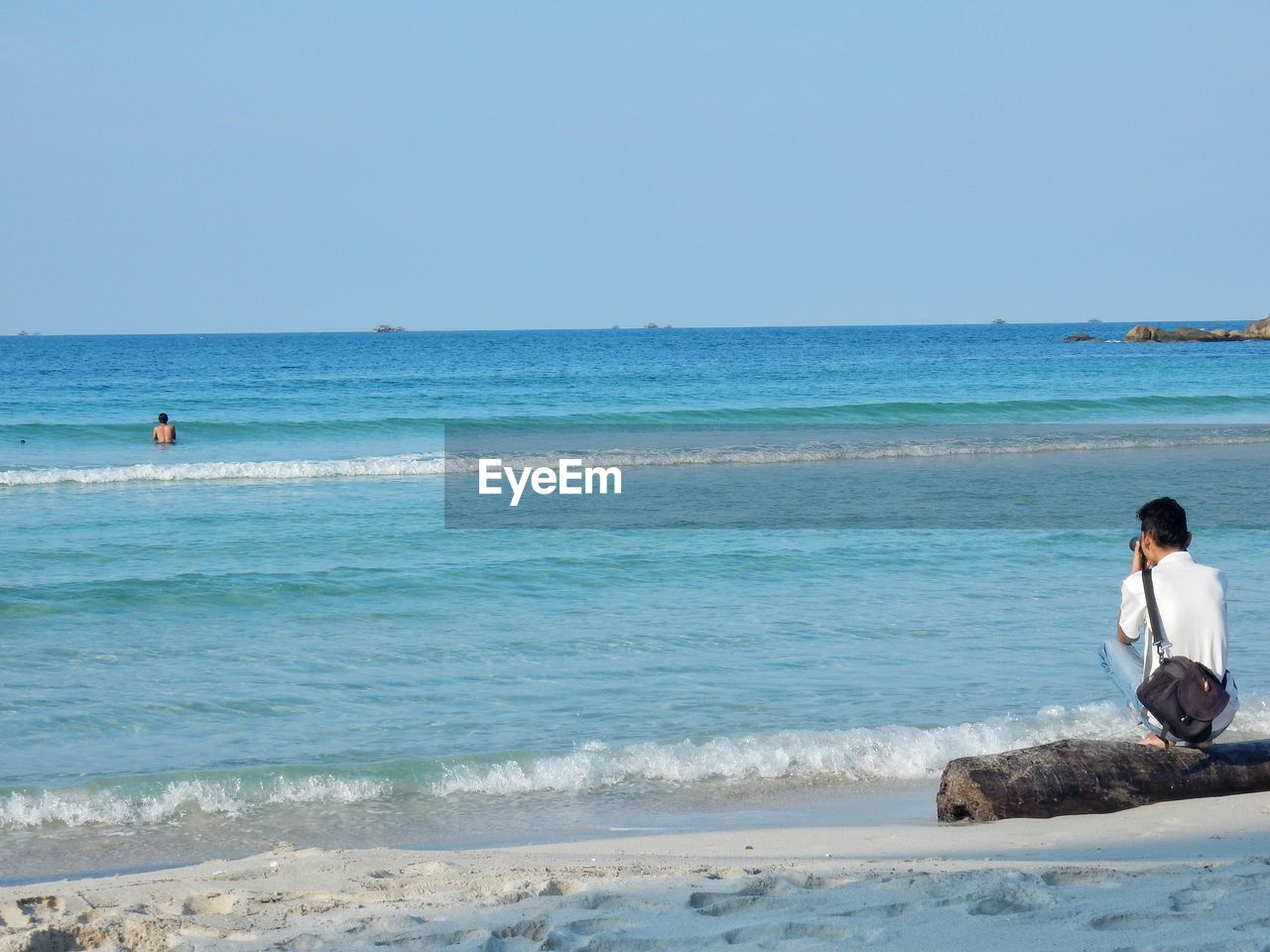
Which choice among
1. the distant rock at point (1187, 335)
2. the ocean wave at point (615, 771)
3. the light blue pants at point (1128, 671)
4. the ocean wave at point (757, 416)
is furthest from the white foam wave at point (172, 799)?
the distant rock at point (1187, 335)

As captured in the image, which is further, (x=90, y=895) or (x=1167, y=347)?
(x=1167, y=347)

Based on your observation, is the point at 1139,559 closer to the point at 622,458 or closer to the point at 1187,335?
the point at 622,458

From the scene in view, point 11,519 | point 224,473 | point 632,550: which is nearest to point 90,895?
point 632,550

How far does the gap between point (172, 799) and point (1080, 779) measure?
4291 mm

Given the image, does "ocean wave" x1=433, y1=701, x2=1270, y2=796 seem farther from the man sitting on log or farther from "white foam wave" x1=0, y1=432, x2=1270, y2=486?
"white foam wave" x1=0, y1=432, x2=1270, y2=486

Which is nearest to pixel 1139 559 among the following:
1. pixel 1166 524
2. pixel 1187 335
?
pixel 1166 524

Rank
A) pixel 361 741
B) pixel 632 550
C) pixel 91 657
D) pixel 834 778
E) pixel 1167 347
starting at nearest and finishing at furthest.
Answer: pixel 834 778 → pixel 361 741 → pixel 91 657 → pixel 632 550 → pixel 1167 347

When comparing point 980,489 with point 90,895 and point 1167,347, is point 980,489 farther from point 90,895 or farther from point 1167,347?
point 1167,347

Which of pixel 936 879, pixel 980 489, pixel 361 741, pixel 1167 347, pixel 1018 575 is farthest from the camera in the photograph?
pixel 1167 347

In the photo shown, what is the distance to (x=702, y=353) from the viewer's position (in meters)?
74.2

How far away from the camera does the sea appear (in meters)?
6.07

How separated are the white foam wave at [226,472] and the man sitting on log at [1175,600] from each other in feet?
53.3

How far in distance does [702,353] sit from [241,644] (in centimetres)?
6622

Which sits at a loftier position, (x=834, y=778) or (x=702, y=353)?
(x=702, y=353)
